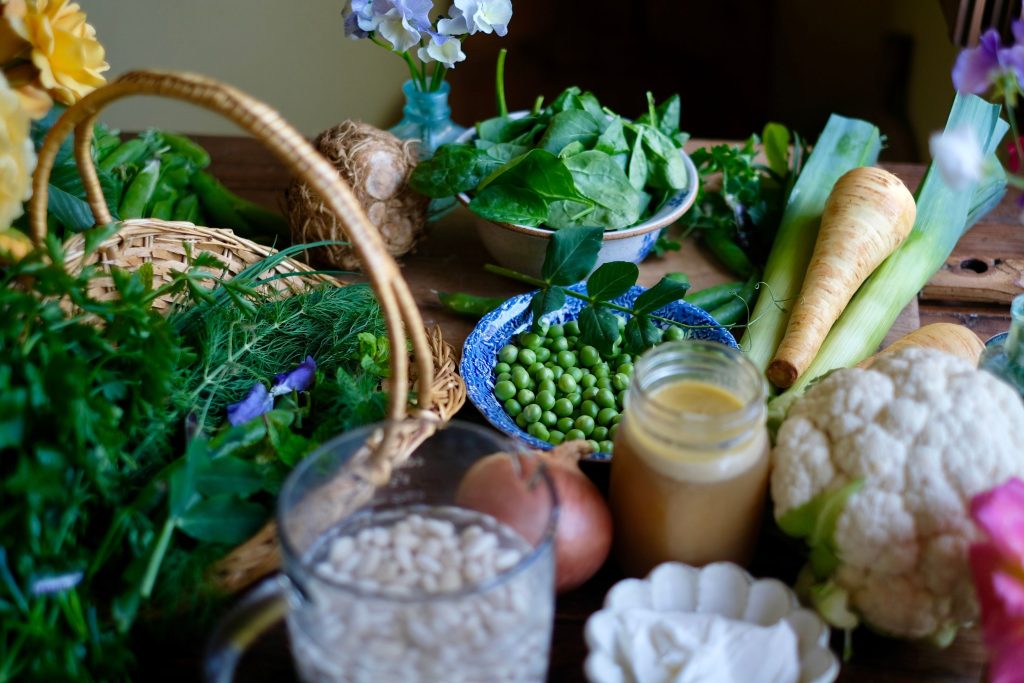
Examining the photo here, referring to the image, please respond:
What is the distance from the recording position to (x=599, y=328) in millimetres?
1082

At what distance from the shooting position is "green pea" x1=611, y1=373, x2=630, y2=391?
1.11m

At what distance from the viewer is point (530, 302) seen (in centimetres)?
117

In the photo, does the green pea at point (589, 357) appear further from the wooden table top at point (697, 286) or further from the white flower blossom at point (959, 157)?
the white flower blossom at point (959, 157)

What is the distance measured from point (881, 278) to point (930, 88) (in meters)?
1.25

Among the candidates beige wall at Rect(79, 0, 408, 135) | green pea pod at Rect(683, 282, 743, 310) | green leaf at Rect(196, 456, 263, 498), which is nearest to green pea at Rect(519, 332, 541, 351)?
green pea pod at Rect(683, 282, 743, 310)

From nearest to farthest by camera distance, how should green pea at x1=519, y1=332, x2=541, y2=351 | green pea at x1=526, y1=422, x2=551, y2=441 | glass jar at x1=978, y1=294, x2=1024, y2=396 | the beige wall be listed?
glass jar at x1=978, y1=294, x2=1024, y2=396 < green pea at x1=526, y1=422, x2=551, y2=441 < green pea at x1=519, y1=332, x2=541, y2=351 < the beige wall

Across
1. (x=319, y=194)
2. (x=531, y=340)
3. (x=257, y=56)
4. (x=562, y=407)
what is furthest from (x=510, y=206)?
(x=257, y=56)

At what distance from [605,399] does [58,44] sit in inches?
27.3

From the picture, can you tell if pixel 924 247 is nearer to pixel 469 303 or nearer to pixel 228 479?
pixel 469 303

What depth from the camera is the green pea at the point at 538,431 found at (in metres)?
1.05

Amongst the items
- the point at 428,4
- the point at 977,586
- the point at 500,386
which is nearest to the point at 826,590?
the point at 977,586

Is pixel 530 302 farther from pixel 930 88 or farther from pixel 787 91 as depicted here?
pixel 787 91

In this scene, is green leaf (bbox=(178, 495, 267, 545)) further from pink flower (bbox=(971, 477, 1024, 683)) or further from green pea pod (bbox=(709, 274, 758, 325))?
green pea pod (bbox=(709, 274, 758, 325))

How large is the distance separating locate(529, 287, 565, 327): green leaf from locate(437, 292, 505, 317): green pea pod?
4.7 inches
